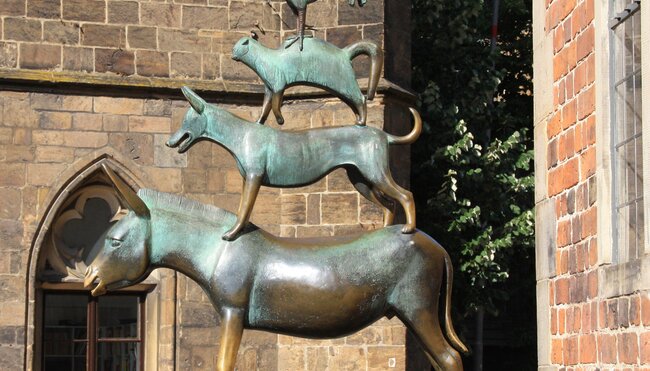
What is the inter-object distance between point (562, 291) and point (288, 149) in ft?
9.53

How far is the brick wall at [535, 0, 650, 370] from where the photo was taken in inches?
335

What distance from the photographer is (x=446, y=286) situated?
289 inches

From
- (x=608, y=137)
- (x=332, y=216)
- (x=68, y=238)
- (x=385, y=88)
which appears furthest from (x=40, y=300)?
(x=608, y=137)

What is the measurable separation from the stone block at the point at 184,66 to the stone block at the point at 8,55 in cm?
153

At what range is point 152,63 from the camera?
14875 millimetres

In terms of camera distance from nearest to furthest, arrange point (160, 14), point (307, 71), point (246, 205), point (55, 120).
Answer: point (246, 205) → point (307, 71) → point (55, 120) → point (160, 14)

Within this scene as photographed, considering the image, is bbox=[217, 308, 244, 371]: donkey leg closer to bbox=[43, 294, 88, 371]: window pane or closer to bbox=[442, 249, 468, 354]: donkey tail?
bbox=[442, 249, 468, 354]: donkey tail

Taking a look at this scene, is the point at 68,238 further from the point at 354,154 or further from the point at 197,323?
the point at 354,154

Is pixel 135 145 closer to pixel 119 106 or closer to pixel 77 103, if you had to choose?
pixel 119 106

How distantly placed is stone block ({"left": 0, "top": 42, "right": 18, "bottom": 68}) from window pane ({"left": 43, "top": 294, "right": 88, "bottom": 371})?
2298mm

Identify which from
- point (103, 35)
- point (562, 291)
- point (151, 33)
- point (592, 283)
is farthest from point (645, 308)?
point (103, 35)

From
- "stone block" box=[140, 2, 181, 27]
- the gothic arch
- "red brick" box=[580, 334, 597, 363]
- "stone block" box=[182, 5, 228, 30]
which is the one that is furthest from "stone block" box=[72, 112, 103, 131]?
"red brick" box=[580, 334, 597, 363]

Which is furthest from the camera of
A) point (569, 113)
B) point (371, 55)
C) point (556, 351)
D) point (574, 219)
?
point (556, 351)

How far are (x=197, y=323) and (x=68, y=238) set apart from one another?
1595 mm
